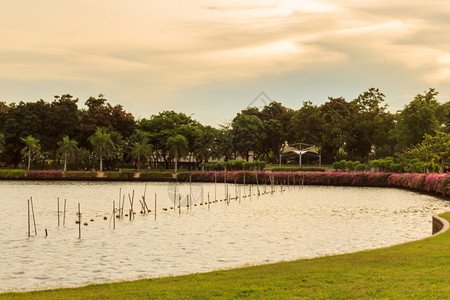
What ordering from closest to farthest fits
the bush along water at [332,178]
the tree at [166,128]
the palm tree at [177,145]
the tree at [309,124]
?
the bush along water at [332,178], the palm tree at [177,145], the tree at [309,124], the tree at [166,128]

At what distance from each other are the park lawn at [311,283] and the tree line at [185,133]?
264 feet

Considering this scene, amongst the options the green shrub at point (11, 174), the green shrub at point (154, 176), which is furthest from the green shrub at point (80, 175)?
the green shrub at point (154, 176)

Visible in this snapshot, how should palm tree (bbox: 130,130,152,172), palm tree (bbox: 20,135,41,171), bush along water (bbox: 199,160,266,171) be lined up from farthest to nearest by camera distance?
palm tree (bbox: 130,130,152,172), palm tree (bbox: 20,135,41,171), bush along water (bbox: 199,160,266,171)

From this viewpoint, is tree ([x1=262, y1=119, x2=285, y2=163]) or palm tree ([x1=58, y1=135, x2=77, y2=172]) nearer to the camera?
palm tree ([x1=58, y1=135, x2=77, y2=172])

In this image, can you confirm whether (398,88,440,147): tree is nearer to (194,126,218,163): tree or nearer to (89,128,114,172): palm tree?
(194,126,218,163): tree

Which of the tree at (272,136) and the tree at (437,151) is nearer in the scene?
the tree at (437,151)

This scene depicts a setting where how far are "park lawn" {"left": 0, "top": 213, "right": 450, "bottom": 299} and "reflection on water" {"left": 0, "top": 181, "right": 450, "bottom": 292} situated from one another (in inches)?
148

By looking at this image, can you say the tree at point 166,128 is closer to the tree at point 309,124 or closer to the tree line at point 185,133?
the tree line at point 185,133

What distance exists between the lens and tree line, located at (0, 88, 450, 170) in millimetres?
95250

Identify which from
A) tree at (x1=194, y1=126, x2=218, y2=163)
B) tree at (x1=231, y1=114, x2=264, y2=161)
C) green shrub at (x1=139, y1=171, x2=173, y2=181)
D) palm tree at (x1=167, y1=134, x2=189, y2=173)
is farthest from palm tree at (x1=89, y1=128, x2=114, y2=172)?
tree at (x1=231, y1=114, x2=264, y2=161)

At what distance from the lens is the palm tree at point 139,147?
98938 millimetres

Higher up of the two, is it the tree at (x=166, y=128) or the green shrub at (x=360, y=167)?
the tree at (x=166, y=128)

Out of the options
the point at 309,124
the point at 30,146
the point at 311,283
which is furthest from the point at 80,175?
the point at 311,283

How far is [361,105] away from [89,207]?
69978 mm
